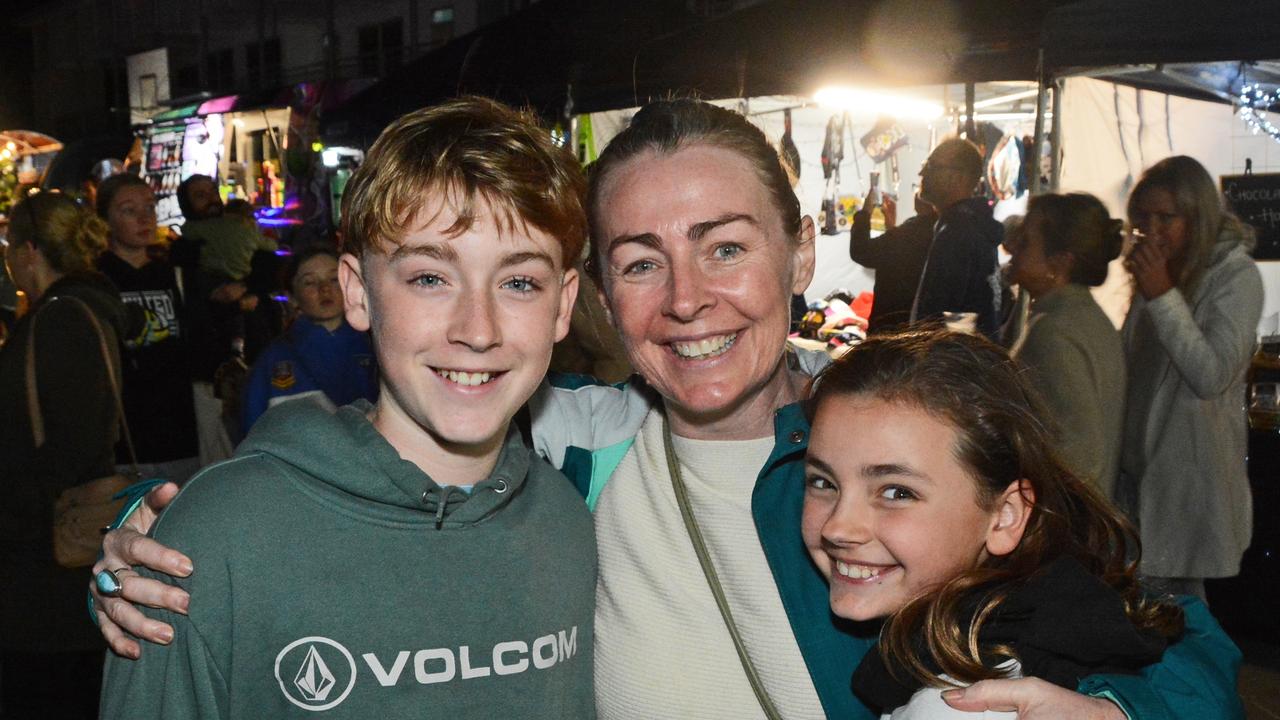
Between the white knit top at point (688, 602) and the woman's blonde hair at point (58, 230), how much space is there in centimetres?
272

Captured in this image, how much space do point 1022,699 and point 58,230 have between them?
3.60m

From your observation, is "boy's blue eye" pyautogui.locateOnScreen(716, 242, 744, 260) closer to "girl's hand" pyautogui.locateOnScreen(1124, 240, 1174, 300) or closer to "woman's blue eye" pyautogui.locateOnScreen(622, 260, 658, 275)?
"woman's blue eye" pyautogui.locateOnScreen(622, 260, 658, 275)

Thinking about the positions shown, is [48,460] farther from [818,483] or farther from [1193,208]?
[1193,208]

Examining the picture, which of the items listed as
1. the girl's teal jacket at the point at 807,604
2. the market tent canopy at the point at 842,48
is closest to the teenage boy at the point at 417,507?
the girl's teal jacket at the point at 807,604


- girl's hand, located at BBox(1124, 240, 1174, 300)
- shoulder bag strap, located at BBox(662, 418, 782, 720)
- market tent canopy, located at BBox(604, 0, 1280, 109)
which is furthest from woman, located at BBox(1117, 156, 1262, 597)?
shoulder bag strap, located at BBox(662, 418, 782, 720)

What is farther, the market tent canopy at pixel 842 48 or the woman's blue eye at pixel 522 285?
the market tent canopy at pixel 842 48

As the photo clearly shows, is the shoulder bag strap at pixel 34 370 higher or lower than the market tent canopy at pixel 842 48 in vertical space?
lower

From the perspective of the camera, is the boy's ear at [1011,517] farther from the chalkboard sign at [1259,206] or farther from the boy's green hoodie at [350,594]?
the chalkboard sign at [1259,206]

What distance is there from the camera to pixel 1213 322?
384 centimetres

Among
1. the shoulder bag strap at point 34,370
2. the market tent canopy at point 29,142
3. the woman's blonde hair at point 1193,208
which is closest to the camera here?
the shoulder bag strap at point 34,370

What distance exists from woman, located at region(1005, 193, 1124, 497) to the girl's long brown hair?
187 cm

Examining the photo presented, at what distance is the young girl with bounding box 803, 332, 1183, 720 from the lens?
1.46 metres

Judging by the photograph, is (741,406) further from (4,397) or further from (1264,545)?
(1264,545)

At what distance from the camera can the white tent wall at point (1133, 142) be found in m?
5.55
